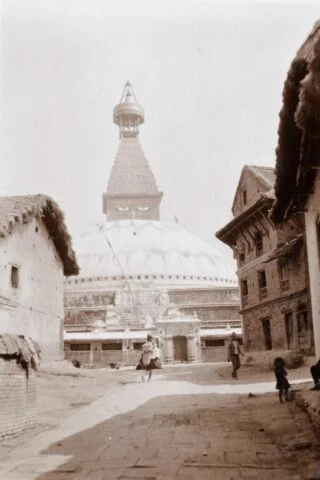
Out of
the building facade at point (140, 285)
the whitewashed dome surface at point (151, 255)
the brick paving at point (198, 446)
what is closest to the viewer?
the brick paving at point (198, 446)

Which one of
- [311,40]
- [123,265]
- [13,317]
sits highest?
[123,265]

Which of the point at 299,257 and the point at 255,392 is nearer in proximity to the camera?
the point at 255,392

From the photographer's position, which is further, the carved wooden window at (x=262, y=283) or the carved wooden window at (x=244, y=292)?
the carved wooden window at (x=244, y=292)

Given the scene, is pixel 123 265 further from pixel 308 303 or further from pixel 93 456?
pixel 93 456

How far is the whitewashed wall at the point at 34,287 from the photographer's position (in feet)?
51.0

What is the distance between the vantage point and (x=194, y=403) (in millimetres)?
11672

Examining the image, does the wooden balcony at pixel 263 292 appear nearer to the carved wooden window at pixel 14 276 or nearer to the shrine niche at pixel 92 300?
the carved wooden window at pixel 14 276

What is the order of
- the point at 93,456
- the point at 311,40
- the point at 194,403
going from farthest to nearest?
the point at 194,403, the point at 93,456, the point at 311,40

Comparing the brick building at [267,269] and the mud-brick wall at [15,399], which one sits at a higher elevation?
the brick building at [267,269]

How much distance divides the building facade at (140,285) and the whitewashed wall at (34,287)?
15.3 metres

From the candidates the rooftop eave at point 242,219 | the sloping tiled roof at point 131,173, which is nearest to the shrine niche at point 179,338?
the rooftop eave at point 242,219

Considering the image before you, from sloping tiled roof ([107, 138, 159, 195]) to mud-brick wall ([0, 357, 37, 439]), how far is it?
6608 centimetres

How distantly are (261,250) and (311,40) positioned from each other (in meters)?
20.3

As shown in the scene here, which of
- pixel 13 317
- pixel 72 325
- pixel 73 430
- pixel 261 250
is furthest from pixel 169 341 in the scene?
pixel 73 430
